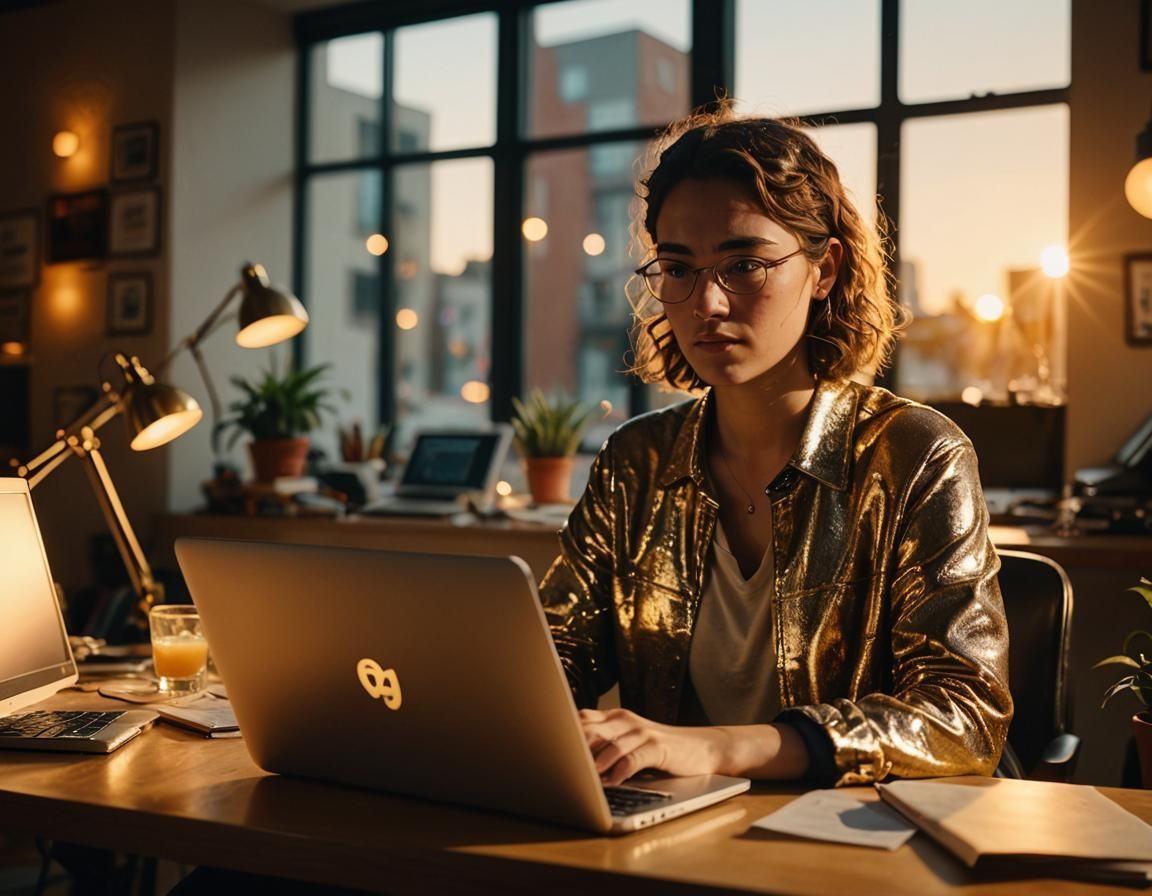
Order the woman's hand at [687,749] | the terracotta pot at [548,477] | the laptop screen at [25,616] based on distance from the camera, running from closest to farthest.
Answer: the woman's hand at [687,749]
the laptop screen at [25,616]
the terracotta pot at [548,477]

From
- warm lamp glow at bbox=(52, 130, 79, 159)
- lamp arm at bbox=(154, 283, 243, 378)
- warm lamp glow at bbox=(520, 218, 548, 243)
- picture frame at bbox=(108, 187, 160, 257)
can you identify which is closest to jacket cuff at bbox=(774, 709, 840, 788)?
lamp arm at bbox=(154, 283, 243, 378)

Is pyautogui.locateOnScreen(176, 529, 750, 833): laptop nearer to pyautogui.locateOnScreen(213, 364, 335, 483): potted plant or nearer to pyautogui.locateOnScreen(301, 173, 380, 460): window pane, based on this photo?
pyautogui.locateOnScreen(213, 364, 335, 483): potted plant

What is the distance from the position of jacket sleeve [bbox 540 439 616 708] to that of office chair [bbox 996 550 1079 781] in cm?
61

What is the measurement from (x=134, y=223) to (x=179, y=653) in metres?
3.39

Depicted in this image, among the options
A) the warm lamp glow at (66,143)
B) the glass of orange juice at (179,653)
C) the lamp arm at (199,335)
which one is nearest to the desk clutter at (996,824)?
the glass of orange juice at (179,653)

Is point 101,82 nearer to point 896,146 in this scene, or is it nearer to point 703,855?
point 896,146

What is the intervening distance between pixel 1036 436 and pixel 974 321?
47 cm

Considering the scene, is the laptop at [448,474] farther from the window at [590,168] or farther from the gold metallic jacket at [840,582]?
the gold metallic jacket at [840,582]

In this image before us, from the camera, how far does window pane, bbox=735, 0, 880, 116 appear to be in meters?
4.10

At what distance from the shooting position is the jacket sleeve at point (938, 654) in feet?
4.07

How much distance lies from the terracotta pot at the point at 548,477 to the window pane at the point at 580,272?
1.53ft

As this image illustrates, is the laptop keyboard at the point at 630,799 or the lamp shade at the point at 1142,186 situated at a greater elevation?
the lamp shade at the point at 1142,186

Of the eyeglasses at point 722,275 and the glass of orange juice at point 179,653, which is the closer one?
the eyeglasses at point 722,275

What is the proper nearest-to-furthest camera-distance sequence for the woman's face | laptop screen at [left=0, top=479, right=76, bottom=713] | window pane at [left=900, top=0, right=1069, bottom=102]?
laptop screen at [left=0, top=479, right=76, bottom=713] < the woman's face < window pane at [left=900, top=0, right=1069, bottom=102]
